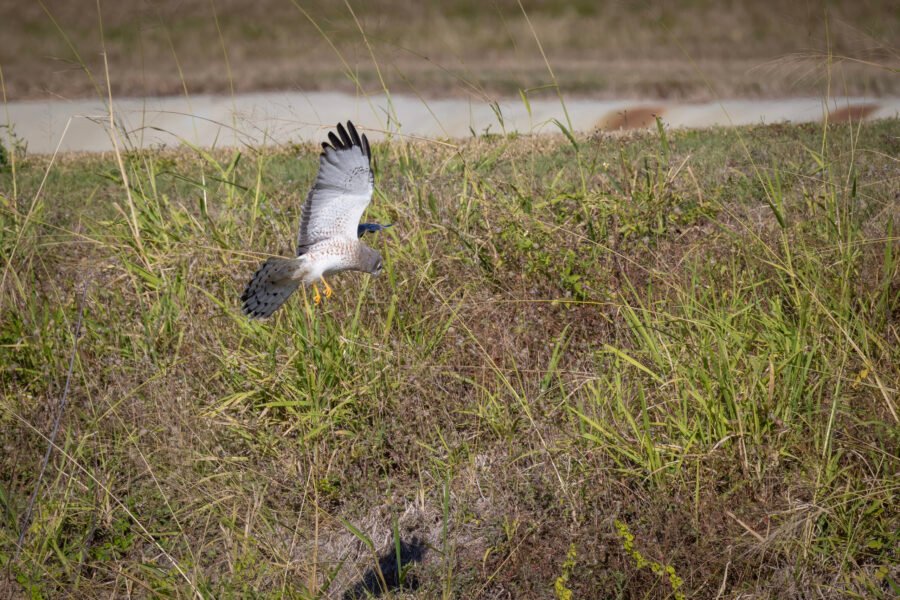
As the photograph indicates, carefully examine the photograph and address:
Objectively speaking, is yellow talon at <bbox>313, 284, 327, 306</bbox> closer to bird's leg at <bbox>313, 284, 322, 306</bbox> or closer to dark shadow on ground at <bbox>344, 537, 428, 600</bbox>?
bird's leg at <bbox>313, 284, 322, 306</bbox>

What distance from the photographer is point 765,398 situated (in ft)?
8.98

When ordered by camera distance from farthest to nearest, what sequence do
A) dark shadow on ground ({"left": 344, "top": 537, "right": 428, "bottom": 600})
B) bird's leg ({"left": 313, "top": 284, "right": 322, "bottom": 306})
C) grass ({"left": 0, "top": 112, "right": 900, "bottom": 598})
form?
1. bird's leg ({"left": 313, "top": 284, "right": 322, "bottom": 306})
2. dark shadow on ground ({"left": 344, "top": 537, "right": 428, "bottom": 600})
3. grass ({"left": 0, "top": 112, "right": 900, "bottom": 598})

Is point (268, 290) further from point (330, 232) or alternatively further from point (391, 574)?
point (391, 574)

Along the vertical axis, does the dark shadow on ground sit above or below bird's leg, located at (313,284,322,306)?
below

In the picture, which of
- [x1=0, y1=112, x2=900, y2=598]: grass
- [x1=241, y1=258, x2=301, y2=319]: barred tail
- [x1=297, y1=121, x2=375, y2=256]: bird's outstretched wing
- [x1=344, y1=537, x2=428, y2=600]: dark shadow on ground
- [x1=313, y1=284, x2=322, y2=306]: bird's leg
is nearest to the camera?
[x1=0, y1=112, x2=900, y2=598]: grass

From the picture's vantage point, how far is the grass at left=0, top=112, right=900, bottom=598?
8.57 ft

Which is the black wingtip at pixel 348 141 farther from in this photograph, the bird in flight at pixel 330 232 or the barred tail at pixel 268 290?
the barred tail at pixel 268 290

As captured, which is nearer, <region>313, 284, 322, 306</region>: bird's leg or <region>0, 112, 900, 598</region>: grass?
<region>0, 112, 900, 598</region>: grass

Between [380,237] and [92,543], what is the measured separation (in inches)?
69.5

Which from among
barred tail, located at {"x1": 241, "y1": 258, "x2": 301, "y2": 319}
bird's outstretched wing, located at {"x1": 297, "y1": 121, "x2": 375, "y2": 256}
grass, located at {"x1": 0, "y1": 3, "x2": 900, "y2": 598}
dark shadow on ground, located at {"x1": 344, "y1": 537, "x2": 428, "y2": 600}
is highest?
bird's outstretched wing, located at {"x1": 297, "y1": 121, "x2": 375, "y2": 256}

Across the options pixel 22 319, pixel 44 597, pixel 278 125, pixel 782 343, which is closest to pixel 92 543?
pixel 44 597

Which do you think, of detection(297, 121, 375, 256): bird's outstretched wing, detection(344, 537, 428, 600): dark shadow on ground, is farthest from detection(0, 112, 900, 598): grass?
detection(297, 121, 375, 256): bird's outstretched wing

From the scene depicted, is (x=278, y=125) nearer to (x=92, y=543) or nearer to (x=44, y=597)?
(x=92, y=543)

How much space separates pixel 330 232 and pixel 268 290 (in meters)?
0.33
